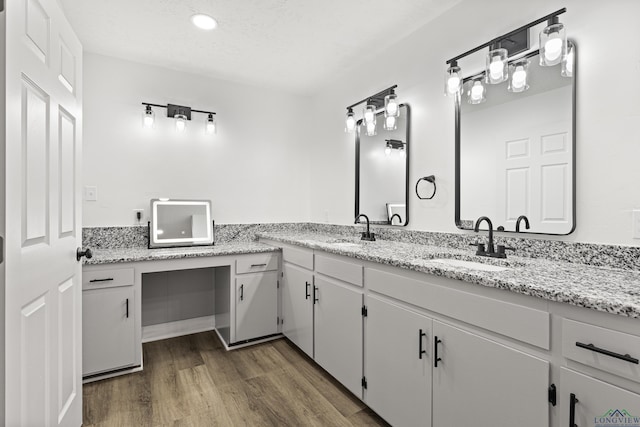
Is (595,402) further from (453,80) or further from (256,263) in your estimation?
(256,263)

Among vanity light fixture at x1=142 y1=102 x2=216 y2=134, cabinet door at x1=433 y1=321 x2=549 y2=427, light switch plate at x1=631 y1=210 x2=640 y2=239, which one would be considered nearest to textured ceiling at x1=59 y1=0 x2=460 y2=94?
vanity light fixture at x1=142 y1=102 x2=216 y2=134

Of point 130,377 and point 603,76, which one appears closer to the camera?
point 603,76

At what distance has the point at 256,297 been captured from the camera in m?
2.76

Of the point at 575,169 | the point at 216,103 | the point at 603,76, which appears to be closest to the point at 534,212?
the point at 575,169

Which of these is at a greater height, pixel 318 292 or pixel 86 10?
pixel 86 10

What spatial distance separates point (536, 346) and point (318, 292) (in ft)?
4.68

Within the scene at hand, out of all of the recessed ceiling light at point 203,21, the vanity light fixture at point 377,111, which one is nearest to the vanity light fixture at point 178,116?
the recessed ceiling light at point 203,21

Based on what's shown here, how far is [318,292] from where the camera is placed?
2.30 meters

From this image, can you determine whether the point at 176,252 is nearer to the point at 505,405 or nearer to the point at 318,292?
the point at 318,292

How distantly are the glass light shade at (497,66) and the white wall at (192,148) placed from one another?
7.19ft

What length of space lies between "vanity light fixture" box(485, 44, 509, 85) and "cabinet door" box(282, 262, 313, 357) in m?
1.67

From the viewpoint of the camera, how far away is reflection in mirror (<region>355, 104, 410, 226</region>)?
8.09 ft

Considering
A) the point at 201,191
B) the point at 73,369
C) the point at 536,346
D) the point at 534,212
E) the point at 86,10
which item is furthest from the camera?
the point at 201,191

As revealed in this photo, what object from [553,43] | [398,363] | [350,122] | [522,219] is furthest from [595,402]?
[350,122]
